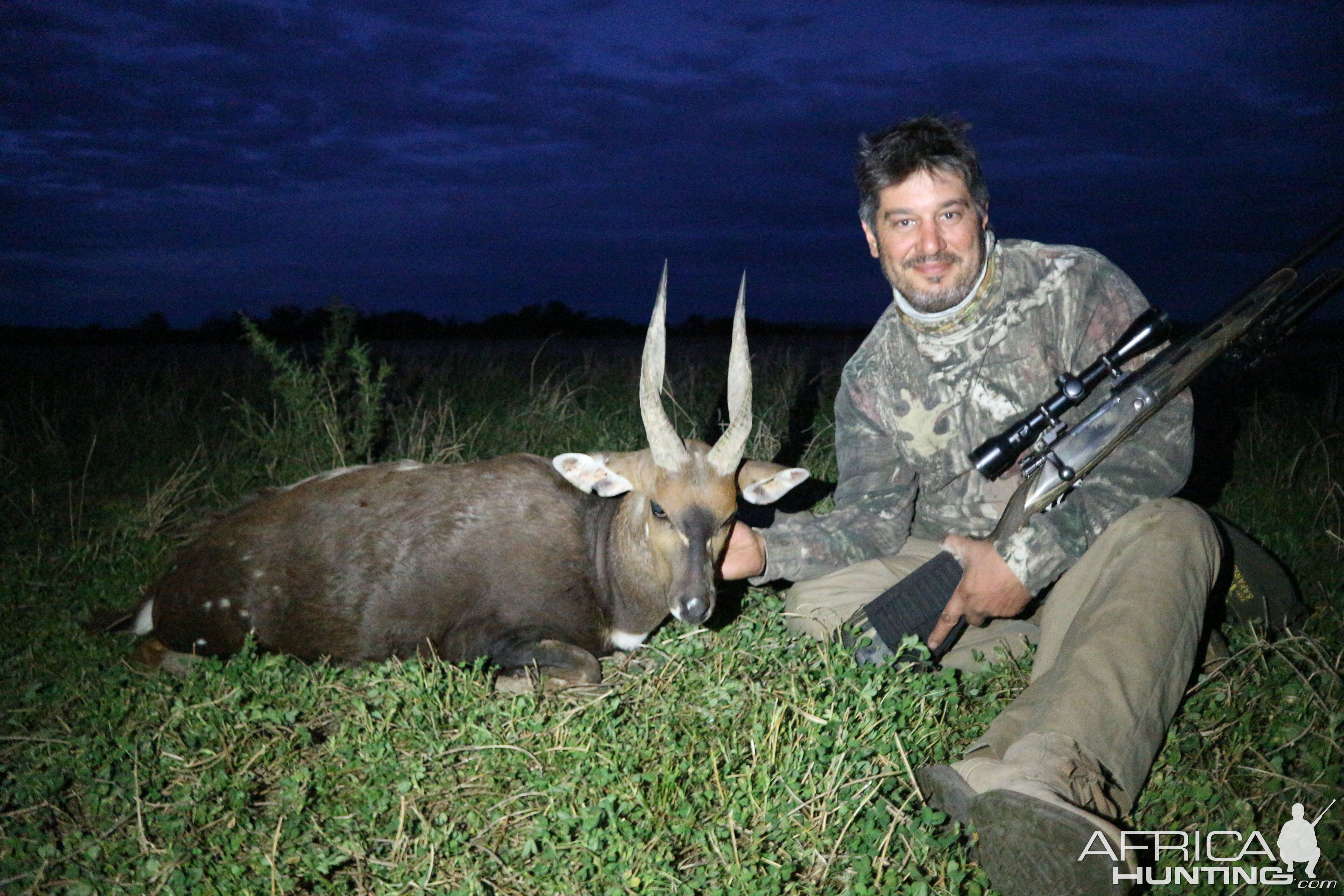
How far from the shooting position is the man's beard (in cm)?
450

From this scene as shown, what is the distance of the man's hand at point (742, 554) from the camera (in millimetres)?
4910

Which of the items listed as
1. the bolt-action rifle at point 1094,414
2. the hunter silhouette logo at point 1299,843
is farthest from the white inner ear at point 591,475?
the hunter silhouette logo at point 1299,843

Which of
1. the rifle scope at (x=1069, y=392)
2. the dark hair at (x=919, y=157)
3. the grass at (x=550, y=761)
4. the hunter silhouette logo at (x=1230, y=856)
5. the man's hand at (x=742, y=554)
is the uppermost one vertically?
the dark hair at (x=919, y=157)

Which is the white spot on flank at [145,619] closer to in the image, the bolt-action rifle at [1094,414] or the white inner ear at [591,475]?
the white inner ear at [591,475]

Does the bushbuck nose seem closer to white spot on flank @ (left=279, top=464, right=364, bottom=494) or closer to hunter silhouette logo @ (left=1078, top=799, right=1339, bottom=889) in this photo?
hunter silhouette logo @ (left=1078, top=799, right=1339, bottom=889)

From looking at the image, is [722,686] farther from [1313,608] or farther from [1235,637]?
[1313,608]

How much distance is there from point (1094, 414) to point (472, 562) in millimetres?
3247

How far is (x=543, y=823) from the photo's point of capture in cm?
327

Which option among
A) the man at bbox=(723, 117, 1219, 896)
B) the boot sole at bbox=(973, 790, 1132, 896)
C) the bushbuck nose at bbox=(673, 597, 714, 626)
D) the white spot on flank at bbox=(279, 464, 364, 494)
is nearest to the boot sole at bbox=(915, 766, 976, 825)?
the man at bbox=(723, 117, 1219, 896)

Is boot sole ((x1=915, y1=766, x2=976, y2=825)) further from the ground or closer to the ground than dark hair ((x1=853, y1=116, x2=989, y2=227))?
closer to the ground

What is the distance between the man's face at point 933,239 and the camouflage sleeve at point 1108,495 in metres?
1.10

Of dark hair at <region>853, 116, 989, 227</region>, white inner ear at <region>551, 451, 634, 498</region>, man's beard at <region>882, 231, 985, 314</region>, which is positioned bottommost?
white inner ear at <region>551, 451, 634, 498</region>

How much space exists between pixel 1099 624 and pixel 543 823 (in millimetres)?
2273

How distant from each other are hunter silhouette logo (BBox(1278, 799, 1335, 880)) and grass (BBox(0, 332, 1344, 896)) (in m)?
0.04
